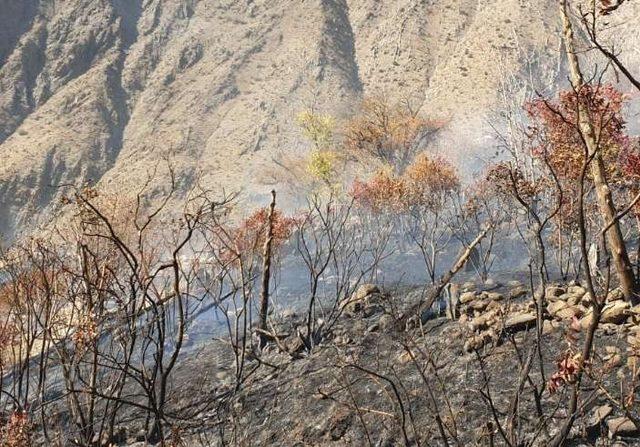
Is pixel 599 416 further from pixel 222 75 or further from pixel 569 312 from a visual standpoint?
pixel 222 75

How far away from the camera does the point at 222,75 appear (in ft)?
220

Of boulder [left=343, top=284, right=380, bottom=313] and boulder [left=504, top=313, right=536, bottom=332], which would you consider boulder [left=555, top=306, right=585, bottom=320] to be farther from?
boulder [left=343, top=284, right=380, bottom=313]

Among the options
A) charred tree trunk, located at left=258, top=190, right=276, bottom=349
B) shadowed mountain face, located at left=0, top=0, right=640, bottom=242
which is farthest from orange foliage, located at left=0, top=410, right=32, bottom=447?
shadowed mountain face, located at left=0, top=0, right=640, bottom=242

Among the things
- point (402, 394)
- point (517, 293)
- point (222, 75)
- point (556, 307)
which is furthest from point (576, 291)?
point (222, 75)

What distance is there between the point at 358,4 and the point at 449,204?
44.7m

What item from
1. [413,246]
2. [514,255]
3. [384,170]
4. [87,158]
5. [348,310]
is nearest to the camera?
[348,310]

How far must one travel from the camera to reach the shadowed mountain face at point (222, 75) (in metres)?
54.2

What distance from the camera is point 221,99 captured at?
213ft

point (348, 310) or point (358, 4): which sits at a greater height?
point (358, 4)

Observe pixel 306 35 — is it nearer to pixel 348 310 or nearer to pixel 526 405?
pixel 348 310

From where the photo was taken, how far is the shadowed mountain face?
54.2m

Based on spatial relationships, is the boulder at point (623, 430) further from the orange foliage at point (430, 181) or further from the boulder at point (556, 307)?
the orange foliage at point (430, 181)

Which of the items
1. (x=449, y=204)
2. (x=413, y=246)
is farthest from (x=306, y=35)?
(x=413, y=246)

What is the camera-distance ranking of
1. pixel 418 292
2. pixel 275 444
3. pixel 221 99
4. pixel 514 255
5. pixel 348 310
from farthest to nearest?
pixel 221 99
pixel 514 255
pixel 418 292
pixel 348 310
pixel 275 444
